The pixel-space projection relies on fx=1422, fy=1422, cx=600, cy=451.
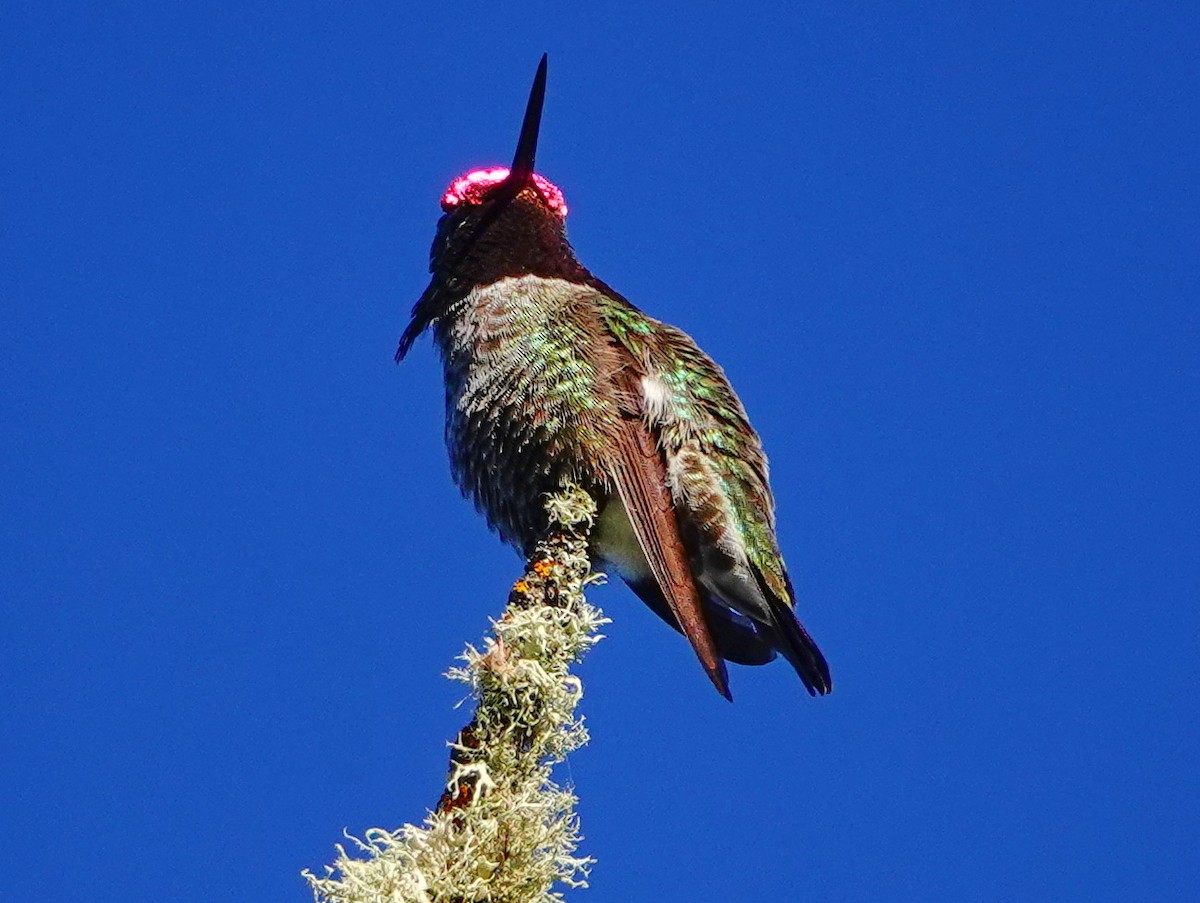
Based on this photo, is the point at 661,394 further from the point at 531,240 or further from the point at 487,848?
the point at 487,848

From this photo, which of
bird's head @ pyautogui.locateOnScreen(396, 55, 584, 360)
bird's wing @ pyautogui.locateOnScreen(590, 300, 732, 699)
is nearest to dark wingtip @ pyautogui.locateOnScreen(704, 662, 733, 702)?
bird's wing @ pyautogui.locateOnScreen(590, 300, 732, 699)

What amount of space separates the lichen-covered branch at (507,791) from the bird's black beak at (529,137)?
2.35 meters

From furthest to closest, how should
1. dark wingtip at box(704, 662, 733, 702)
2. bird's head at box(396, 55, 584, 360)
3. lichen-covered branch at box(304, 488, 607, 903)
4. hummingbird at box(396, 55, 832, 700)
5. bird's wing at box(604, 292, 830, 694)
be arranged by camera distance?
bird's head at box(396, 55, 584, 360)
bird's wing at box(604, 292, 830, 694)
hummingbird at box(396, 55, 832, 700)
dark wingtip at box(704, 662, 733, 702)
lichen-covered branch at box(304, 488, 607, 903)

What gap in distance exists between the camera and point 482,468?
15.5 ft

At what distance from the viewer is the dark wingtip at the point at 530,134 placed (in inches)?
216

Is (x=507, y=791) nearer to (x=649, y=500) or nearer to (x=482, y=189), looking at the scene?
(x=649, y=500)

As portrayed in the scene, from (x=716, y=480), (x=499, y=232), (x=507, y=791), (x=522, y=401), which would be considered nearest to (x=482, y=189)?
(x=499, y=232)

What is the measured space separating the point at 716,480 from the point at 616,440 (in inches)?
16.5

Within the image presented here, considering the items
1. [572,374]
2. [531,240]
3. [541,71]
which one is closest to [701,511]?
[572,374]

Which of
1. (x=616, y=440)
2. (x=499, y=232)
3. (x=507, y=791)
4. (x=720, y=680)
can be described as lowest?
(x=507, y=791)

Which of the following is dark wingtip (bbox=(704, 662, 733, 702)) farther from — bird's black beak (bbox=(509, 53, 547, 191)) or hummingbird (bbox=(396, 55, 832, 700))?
bird's black beak (bbox=(509, 53, 547, 191))

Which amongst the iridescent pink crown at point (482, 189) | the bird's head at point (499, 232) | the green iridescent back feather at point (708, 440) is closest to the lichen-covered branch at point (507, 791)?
the green iridescent back feather at point (708, 440)

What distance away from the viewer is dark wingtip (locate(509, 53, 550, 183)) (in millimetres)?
5488

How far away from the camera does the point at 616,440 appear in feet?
15.0
